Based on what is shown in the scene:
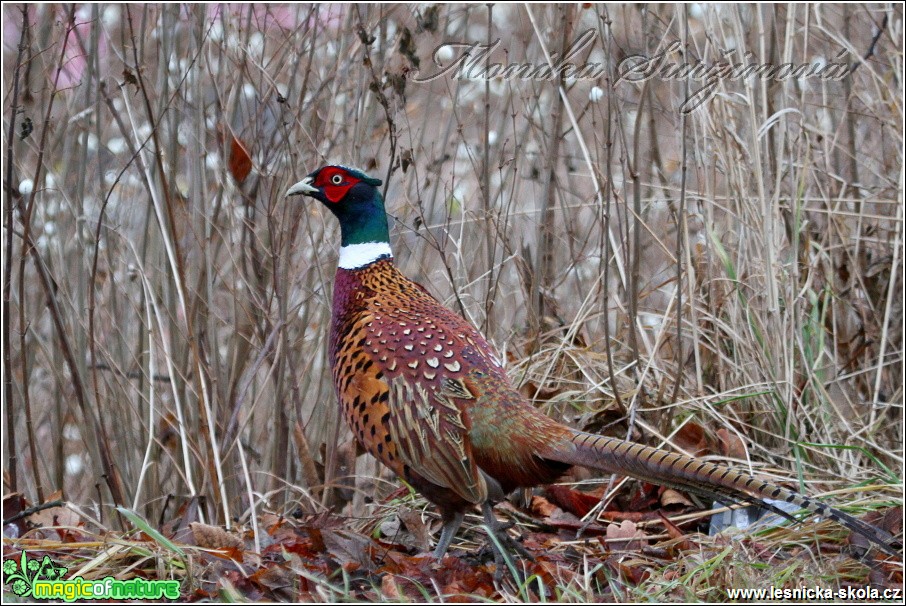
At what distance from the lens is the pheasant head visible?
11.5ft

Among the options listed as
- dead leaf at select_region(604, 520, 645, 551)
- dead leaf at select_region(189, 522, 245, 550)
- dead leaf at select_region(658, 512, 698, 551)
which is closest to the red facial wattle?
dead leaf at select_region(189, 522, 245, 550)

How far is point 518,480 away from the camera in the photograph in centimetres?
305

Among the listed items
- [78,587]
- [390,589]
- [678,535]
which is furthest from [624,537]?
[78,587]

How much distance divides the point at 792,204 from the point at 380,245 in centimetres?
182

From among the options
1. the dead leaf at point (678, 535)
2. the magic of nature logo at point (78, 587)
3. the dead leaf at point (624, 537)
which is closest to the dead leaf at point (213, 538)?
the magic of nature logo at point (78, 587)

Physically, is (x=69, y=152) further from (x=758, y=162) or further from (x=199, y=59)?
(x=758, y=162)

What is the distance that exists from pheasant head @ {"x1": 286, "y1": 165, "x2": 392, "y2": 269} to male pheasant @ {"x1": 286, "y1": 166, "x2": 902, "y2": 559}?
Answer: 0.04 feet

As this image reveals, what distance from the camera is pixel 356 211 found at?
358 centimetres

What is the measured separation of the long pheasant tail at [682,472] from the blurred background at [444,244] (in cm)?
100

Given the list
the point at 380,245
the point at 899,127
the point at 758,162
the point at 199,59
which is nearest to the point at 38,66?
the point at 199,59

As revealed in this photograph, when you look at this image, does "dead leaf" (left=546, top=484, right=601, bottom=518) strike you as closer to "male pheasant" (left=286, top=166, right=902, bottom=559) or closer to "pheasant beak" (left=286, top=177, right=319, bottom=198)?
"male pheasant" (left=286, top=166, right=902, bottom=559)

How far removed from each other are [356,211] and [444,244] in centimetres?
42

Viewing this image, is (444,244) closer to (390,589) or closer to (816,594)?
(390,589)

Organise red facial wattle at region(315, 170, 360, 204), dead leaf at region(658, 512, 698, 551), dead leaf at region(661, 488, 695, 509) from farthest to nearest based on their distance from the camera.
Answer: dead leaf at region(661, 488, 695, 509), red facial wattle at region(315, 170, 360, 204), dead leaf at region(658, 512, 698, 551)
